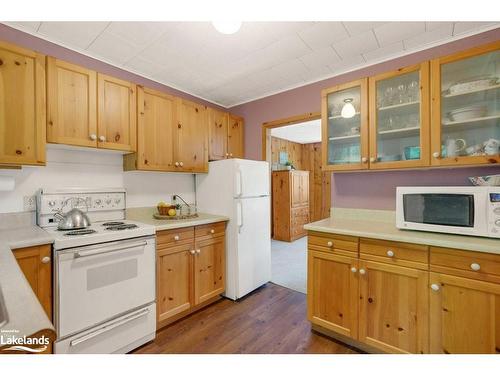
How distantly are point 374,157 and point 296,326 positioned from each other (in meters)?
1.59

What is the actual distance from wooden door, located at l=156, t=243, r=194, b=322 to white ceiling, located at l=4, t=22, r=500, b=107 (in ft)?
5.73

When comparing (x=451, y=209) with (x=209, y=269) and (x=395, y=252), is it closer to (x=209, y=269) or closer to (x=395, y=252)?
(x=395, y=252)

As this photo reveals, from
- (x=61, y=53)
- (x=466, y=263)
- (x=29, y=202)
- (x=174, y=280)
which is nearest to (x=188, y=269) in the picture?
(x=174, y=280)

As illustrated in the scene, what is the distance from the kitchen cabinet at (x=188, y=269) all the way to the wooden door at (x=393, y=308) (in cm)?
139

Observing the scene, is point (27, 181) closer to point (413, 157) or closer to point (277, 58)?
point (277, 58)

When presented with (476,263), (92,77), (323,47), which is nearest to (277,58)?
(323,47)

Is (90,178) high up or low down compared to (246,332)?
up

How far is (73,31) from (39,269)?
1758mm

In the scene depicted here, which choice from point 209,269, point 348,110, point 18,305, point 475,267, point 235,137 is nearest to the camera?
point 18,305

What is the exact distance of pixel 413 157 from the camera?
179cm

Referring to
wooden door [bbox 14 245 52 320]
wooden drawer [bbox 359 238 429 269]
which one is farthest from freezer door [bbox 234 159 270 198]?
wooden door [bbox 14 245 52 320]

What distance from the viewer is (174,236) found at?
2098 millimetres

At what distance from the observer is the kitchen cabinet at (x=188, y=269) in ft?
6.64

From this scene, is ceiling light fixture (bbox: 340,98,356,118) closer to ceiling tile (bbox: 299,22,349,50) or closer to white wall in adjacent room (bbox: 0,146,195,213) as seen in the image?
ceiling tile (bbox: 299,22,349,50)
